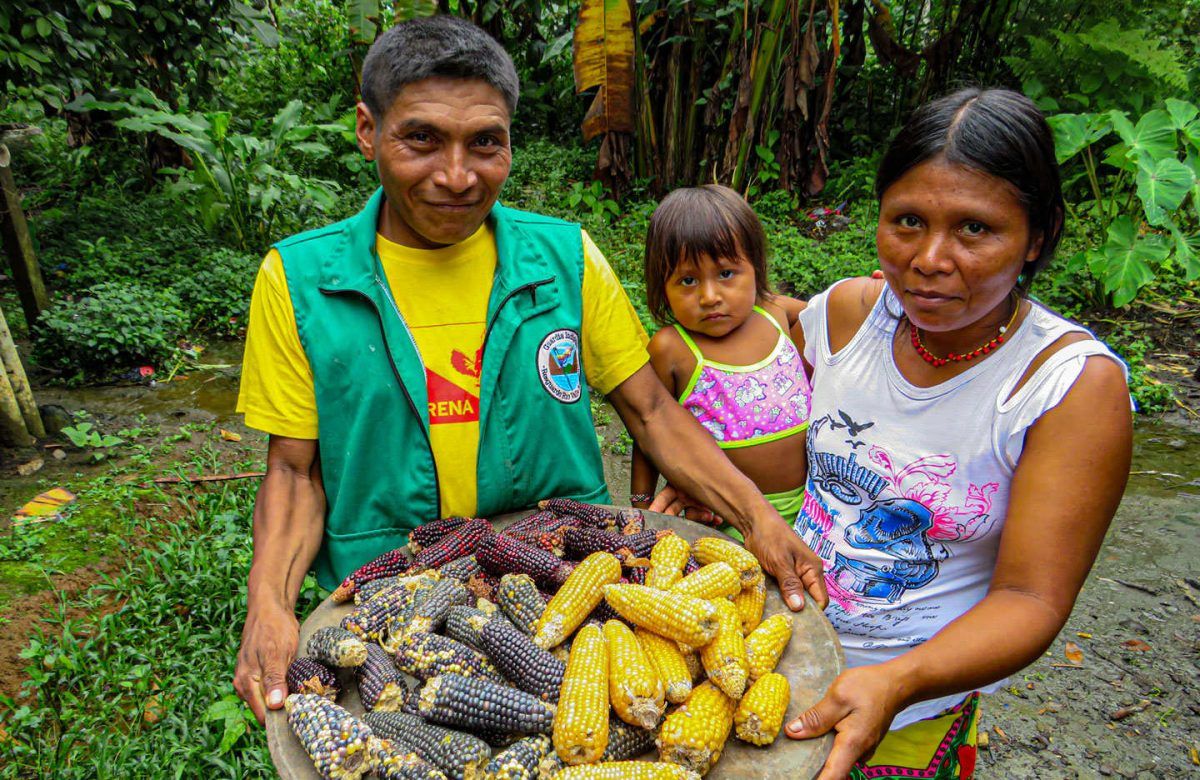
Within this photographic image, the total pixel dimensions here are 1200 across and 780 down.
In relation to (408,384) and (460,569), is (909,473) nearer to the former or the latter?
(460,569)

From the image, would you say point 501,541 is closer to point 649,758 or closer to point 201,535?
point 649,758

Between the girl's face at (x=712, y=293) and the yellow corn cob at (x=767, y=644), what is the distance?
153cm

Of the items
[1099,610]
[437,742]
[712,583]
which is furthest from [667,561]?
[1099,610]

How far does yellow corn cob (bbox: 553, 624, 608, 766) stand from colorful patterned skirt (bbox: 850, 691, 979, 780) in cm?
111

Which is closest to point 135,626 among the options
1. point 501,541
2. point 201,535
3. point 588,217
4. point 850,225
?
point 201,535

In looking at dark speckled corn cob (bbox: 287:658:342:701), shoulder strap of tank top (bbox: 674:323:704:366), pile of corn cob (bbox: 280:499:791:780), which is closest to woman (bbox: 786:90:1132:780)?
pile of corn cob (bbox: 280:499:791:780)

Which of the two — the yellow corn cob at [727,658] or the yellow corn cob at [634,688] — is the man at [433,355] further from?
the yellow corn cob at [634,688]

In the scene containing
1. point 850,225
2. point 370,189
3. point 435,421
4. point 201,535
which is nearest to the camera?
point 435,421

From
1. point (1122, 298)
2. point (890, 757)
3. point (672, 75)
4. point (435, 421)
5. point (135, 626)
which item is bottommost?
point (135, 626)

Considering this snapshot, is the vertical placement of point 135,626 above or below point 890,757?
below

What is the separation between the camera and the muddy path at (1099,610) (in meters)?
3.56

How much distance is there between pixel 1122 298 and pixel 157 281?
923 centimetres

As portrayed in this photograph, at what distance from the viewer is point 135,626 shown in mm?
3904

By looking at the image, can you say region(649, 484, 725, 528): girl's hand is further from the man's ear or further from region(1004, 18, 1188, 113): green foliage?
region(1004, 18, 1188, 113): green foliage
